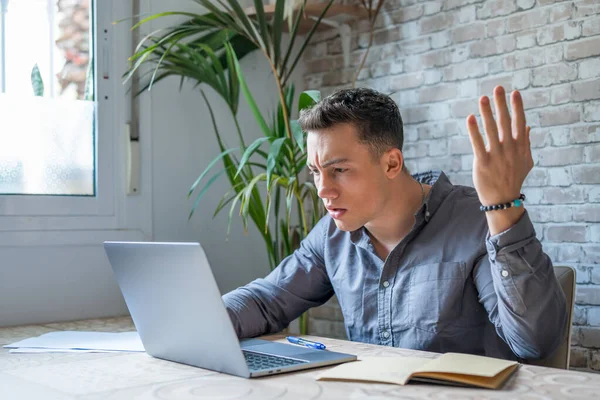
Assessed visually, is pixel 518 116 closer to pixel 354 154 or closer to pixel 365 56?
pixel 354 154

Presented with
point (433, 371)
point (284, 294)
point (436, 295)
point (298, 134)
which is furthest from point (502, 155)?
point (298, 134)

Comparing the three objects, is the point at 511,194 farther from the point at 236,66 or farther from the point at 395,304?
the point at 236,66

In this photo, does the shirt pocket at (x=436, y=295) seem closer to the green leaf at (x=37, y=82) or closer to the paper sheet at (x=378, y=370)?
the paper sheet at (x=378, y=370)

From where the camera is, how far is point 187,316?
129cm

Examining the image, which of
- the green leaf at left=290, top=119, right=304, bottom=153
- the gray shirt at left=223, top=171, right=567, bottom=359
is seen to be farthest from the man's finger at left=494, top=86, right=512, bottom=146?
the green leaf at left=290, top=119, right=304, bottom=153

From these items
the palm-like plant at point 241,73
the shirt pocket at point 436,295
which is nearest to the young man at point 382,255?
the shirt pocket at point 436,295

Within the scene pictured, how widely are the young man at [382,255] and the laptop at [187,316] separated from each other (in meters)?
0.32

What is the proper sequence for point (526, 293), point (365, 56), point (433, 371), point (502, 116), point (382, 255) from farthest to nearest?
point (365, 56)
point (382, 255)
point (526, 293)
point (502, 116)
point (433, 371)

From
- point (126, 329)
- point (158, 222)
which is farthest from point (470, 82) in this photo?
point (126, 329)

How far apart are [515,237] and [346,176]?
0.56m

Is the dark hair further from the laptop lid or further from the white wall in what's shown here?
the white wall

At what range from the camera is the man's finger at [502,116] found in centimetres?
122

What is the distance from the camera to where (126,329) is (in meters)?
2.38

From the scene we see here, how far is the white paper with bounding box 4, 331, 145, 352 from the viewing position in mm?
1594
